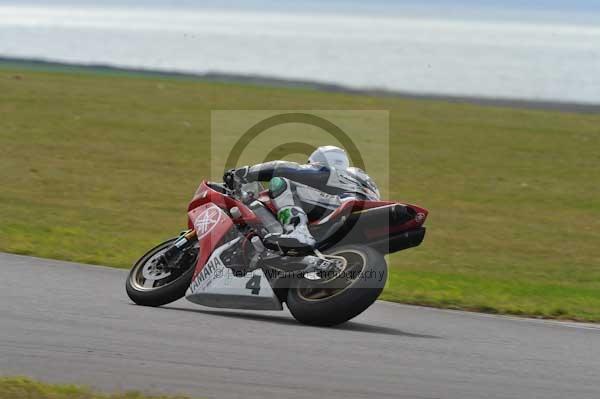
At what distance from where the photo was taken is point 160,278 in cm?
896

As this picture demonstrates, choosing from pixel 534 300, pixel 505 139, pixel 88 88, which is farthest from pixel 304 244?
pixel 88 88

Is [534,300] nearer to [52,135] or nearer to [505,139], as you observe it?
[52,135]

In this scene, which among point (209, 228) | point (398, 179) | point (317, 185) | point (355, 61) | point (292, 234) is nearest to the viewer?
point (292, 234)

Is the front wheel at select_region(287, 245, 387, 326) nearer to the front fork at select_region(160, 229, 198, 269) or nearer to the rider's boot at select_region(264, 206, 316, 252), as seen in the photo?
the rider's boot at select_region(264, 206, 316, 252)

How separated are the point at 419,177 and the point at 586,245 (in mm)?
6859

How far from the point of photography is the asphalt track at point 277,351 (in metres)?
6.39

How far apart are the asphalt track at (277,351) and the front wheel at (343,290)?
157 mm

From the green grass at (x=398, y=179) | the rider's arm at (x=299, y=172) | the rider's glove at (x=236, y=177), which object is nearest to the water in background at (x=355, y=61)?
the green grass at (x=398, y=179)

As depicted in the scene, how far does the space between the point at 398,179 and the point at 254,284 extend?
558 inches

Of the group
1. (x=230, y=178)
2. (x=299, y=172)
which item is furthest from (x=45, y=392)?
(x=230, y=178)

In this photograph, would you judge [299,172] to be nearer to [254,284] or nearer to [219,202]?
[219,202]

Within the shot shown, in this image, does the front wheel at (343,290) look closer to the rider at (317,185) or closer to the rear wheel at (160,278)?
the rider at (317,185)

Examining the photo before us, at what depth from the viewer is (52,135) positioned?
2503 cm

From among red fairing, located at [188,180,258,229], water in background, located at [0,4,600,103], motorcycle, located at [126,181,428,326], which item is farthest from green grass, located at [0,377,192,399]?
water in background, located at [0,4,600,103]
